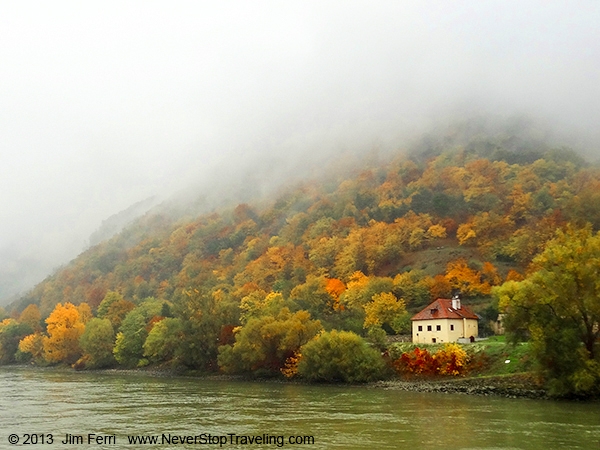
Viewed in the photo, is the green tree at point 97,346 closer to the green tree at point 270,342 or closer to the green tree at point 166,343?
the green tree at point 166,343

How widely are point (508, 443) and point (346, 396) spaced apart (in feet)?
89.4

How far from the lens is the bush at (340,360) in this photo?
7094cm

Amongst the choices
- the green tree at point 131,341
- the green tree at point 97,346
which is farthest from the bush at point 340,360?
the green tree at point 97,346

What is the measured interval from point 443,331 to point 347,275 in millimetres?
57604

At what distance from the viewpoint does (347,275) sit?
139m

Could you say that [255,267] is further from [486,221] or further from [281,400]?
[281,400]

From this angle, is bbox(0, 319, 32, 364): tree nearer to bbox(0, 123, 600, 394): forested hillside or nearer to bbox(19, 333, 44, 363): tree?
bbox(0, 123, 600, 394): forested hillside

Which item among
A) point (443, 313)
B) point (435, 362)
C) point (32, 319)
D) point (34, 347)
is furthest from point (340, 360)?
point (32, 319)

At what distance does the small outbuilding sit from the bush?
12936 millimetres

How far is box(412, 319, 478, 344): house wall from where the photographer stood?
81875mm

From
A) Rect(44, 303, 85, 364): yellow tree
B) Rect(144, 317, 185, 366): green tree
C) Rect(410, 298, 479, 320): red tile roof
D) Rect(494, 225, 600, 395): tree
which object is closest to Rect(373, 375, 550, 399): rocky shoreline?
Rect(494, 225, 600, 395): tree

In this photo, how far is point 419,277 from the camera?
115938mm

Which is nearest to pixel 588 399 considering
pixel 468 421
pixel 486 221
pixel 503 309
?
pixel 503 309

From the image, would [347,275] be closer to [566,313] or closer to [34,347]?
[34,347]
